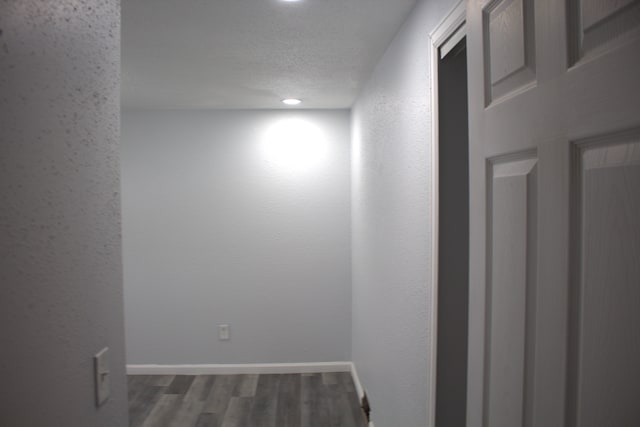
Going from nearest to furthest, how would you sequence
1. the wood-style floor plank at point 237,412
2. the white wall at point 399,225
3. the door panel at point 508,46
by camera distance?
the door panel at point 508,46 → the white wall at point 399,225 → the wood-style floor plank at point 237,412

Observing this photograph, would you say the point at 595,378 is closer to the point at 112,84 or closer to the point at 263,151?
the point at 112,84

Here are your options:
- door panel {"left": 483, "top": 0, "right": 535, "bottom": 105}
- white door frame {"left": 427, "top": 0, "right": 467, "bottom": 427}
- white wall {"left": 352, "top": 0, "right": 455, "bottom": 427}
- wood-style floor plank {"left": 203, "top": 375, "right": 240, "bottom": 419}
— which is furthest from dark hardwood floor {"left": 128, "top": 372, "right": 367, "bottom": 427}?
door panel {"left": 483, "top": 0, "right": 535, "bottom": 105}

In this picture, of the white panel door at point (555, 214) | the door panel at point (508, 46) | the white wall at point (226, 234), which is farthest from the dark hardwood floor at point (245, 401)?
the door panel at point (508, 46)

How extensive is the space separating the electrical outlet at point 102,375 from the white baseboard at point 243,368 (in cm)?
347

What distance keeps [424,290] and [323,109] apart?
9.16ft

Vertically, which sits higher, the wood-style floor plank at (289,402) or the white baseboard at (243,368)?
the white baseboard at (243,368)

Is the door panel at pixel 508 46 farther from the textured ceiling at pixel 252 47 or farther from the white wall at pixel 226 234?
the white wall at pixel 226 234

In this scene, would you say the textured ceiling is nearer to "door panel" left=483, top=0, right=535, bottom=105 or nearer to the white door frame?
the white door frame

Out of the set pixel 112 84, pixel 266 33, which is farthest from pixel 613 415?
pixel 266 33

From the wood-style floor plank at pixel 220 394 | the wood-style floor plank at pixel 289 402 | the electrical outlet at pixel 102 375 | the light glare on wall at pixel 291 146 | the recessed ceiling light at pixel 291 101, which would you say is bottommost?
the wood-style floor plank at pixel 289 402

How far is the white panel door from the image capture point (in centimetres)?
62

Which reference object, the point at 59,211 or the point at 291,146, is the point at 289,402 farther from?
the point at 59,211

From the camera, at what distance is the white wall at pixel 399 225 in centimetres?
186

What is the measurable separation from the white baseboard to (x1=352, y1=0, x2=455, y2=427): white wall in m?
→ 0.98
